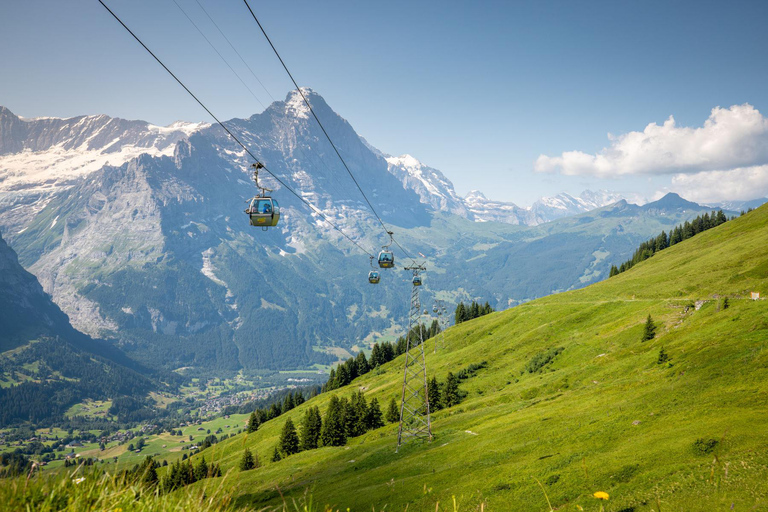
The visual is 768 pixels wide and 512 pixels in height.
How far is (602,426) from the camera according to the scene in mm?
35406

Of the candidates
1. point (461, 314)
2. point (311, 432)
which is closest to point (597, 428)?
point (311, 432)

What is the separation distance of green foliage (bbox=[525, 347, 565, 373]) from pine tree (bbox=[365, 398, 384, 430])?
103 feet

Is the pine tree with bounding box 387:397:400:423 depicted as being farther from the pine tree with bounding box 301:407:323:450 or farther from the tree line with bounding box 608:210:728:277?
the tree line with bounding box 608:210:728:277

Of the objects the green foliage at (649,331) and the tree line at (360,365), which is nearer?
the green foliage at (649,331)

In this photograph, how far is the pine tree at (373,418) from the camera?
88125 mm

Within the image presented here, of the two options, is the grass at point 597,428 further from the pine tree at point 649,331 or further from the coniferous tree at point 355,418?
the coniferous tree at point 355,418

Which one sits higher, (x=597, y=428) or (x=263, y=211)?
(x=263, y=211)

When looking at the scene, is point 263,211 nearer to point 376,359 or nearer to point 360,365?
point 376,359

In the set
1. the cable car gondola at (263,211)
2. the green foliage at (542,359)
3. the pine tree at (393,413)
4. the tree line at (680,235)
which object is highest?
the cable car gondola at (263,211)

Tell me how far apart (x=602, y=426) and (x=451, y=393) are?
49229mm

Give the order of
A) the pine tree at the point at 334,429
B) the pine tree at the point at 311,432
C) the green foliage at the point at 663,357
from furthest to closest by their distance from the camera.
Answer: the pine tree at the point at 311,432 < the pine tree at the point at 334,429 < the green foliage at the point at 663,357

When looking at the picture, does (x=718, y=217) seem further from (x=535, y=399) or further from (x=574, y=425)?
(x=574, y=425)

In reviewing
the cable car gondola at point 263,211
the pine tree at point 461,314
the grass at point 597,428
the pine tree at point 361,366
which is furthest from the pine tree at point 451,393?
the pine tree at point 461,314

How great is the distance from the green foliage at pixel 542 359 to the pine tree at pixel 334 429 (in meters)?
38.6
